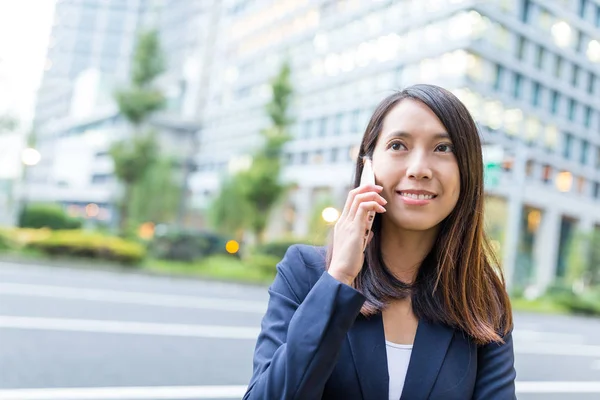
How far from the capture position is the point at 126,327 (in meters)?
8.95

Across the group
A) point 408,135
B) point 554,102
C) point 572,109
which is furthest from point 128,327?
point 572,109

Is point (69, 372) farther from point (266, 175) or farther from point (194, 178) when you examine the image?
point (194, 178)

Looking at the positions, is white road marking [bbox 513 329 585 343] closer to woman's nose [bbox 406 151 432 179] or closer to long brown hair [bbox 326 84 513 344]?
long brown hair [bbox 326 84 513 344]

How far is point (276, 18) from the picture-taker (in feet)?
172

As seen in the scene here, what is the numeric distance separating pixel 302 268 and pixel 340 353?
244mm

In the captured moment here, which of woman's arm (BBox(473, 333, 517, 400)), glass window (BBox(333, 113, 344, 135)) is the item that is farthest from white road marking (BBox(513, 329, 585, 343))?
glass window (BBox(333, 113, 344, 135))

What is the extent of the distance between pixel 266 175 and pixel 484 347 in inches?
939

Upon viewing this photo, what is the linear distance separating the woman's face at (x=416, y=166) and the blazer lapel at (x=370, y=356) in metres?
0.28

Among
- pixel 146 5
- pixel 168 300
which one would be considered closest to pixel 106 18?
pixel 146 5

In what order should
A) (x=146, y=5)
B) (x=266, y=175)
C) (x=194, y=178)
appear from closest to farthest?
1. (x=266, y=175)
2. (x=194, y=178)
3. (x=146, y=5)

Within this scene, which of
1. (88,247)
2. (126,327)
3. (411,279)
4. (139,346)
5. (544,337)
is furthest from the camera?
(88,247)

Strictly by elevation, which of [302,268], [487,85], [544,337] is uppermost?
[487,85]

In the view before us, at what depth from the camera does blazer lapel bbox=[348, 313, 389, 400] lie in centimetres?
145

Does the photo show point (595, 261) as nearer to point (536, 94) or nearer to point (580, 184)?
point (580, 184)
